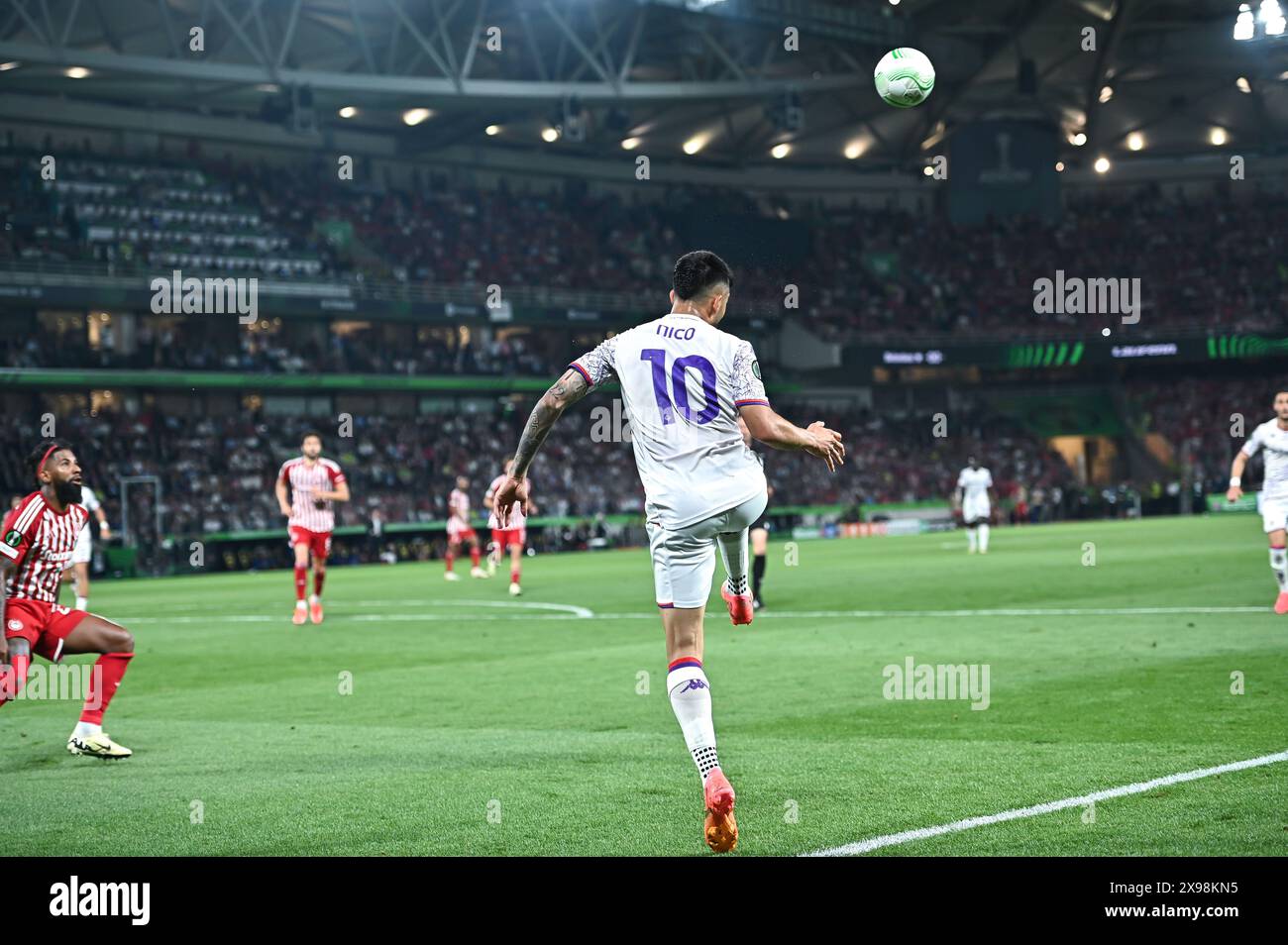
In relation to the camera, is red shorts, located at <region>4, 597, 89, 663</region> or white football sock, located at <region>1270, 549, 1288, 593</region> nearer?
red shorts, located at <region>4, 597, 89, 663</region>

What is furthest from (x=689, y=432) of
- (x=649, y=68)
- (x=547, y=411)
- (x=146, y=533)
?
(x=649, y=68)

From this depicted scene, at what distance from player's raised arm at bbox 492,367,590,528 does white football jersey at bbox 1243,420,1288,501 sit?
11.7 meters

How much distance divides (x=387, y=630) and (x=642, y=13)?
35.6 m

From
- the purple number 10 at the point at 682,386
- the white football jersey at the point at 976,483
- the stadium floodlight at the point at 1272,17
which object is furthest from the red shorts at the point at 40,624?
the stadium floodlight at the point at 1272,17

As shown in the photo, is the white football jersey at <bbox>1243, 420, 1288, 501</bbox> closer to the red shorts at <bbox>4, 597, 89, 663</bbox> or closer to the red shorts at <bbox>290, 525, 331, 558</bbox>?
the red shorts at <bbox>4, 597, 89, 663</bbox>

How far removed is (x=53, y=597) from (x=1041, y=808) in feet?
22.8

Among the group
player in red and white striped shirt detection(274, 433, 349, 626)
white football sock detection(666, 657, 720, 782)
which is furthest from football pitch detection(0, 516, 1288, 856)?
player in red and white striped shirt detection(274, 433, 349, 626)

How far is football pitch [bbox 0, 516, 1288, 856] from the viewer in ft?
22.6

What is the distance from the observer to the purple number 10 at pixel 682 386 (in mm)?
7121

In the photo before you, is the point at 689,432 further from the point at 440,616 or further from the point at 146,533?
the point at 146,533

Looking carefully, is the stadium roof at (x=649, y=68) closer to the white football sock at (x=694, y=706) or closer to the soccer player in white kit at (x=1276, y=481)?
the soccer player in white kit at (x=1276, y=481)

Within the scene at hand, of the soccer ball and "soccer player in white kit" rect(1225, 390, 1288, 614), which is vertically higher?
the soccer ball

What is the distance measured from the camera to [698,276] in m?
7.30

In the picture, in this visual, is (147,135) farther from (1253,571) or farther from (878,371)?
(1253,571)
